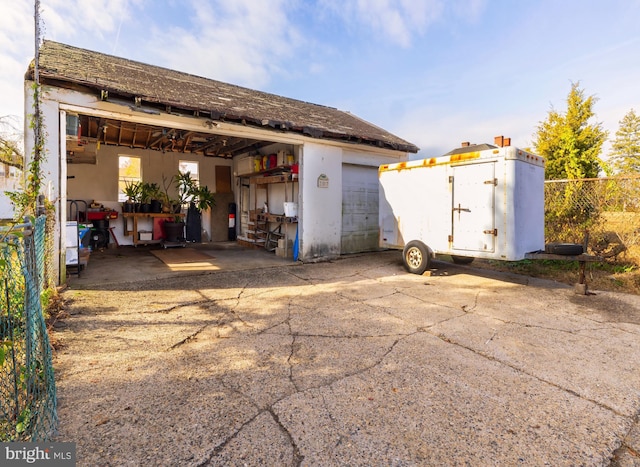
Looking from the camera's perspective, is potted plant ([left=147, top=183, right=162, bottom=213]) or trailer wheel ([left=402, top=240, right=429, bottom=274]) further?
potted plant ([left=147, top=183, right=162, bottom=213])

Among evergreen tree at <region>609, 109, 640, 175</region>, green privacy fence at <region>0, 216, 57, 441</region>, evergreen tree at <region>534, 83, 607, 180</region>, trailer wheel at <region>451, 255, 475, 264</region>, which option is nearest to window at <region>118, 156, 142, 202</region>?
green privacy fence at <region>0, 216, 57, 441</region>

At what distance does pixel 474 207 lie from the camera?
589 cm

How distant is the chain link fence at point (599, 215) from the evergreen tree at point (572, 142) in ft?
12.0

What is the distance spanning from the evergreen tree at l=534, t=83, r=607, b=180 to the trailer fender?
7336 mm

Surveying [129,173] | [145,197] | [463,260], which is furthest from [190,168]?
[463,260]

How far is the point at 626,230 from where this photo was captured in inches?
261

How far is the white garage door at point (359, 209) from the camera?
9.20 metres

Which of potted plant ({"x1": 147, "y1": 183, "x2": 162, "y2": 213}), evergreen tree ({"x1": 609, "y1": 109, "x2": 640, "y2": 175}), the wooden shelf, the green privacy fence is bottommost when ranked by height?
the green privacy fence

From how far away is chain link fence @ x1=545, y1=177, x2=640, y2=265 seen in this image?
651cm

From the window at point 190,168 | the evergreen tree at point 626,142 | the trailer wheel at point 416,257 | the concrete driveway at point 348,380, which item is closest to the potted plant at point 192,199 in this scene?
the window at point 190,168

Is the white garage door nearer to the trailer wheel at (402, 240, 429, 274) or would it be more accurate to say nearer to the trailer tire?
the trailer wheel at (402, 240, 429, 274)

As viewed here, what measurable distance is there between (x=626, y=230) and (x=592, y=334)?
433cm

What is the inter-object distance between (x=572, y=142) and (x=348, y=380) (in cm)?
1212

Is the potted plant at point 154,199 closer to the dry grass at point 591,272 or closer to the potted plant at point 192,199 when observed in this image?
the potted plant at point 192,199
